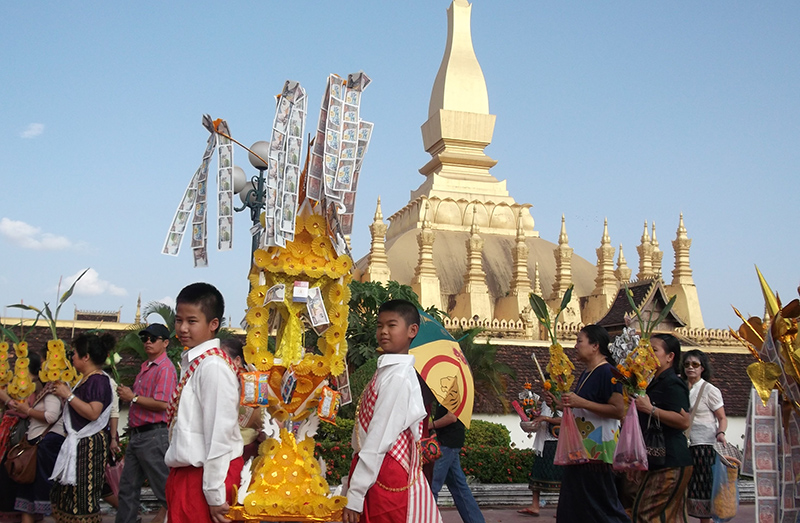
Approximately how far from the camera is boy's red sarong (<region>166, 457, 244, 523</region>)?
152 inches

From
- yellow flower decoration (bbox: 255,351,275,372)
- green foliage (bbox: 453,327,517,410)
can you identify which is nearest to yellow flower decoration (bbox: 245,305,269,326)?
yellow flower decoration (bbox: 255,351,275,372)

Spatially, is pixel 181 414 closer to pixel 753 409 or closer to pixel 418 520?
pixel 418 520

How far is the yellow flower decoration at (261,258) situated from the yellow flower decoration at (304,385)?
2.81 ft

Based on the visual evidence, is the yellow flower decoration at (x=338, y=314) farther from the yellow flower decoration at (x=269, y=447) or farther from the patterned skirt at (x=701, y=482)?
the patterned skirt at (x=701, y=482)

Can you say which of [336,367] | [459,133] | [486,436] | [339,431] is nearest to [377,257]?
[459,133]

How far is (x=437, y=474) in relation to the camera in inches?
265

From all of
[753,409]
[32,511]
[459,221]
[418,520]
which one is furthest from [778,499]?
[459,221]

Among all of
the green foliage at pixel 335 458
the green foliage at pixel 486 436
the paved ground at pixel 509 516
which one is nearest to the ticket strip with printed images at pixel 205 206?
the paved ground at pixel 509 516

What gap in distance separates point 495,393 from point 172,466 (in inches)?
431

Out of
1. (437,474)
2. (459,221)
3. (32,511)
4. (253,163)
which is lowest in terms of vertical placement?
(32,511)

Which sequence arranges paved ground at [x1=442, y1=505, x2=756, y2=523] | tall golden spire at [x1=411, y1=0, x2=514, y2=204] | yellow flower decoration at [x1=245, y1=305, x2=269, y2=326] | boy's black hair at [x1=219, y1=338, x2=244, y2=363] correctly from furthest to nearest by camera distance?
tall golden spire at [x1=411, y1=0, x2=514, y2=204] → paved ground at [x1=442, y1=505, x2=756, y2=523] → boy's black hair at [x1=219, y1=338, x2=244, y2=363] → yellow flower decoration at [x1=245, y1=305, x2=269, y2=326]

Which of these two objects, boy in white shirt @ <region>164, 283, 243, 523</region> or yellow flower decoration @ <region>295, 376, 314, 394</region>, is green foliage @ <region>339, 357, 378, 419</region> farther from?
boy in white shirt @ <region>164, 283, 243, 523</region>

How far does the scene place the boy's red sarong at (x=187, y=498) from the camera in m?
3.85

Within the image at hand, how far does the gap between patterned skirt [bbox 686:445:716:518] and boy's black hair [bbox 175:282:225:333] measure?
458cm
